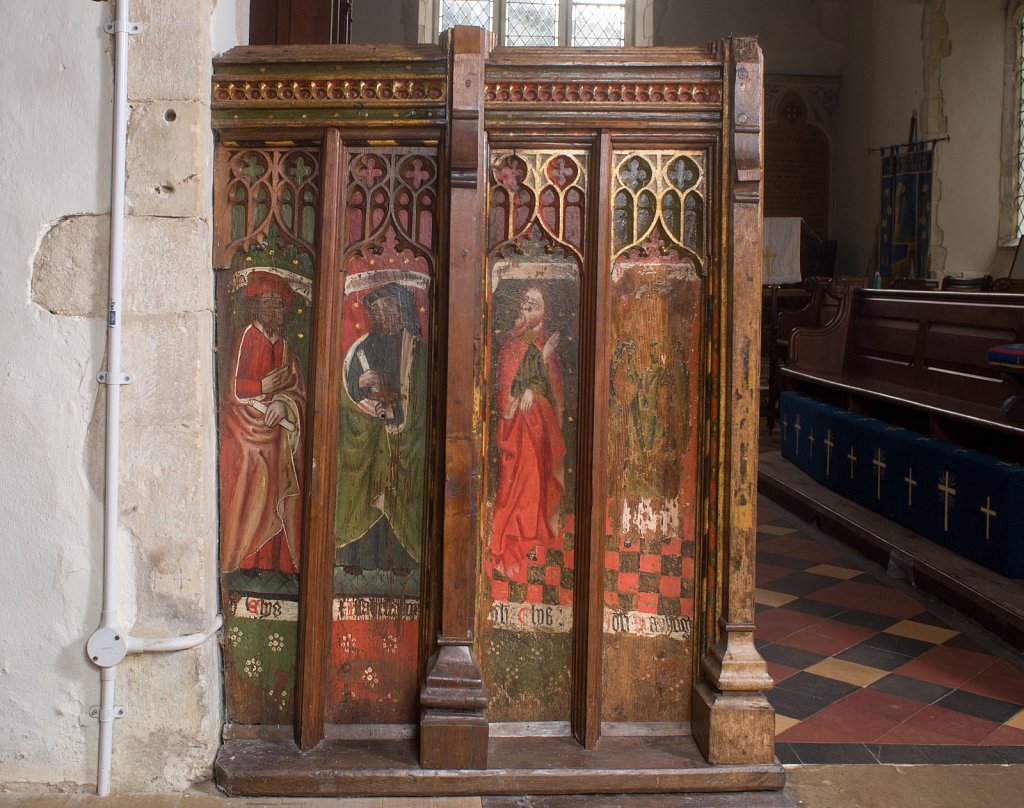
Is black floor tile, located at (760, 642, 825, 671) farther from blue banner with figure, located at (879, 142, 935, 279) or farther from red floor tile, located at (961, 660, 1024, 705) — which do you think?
blue banner with figure, located at (879, 142, 935, 279)

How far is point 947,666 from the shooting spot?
12.0ft

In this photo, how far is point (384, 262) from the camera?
262 cm

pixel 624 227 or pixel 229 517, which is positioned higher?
pixel 624 227

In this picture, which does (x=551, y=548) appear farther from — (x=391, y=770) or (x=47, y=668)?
(x=47, y=668)

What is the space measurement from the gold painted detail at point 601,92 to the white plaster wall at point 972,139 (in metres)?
10.8

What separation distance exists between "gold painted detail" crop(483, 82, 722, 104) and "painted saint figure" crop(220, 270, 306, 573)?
75 cm

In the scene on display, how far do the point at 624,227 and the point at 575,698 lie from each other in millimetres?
A: 1222

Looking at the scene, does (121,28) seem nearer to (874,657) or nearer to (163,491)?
(163,491)

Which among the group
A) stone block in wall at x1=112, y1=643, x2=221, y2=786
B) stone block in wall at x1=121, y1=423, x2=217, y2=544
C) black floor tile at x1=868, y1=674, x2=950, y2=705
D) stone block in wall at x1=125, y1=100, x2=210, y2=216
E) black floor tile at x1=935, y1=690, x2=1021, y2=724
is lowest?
black floor tile at x1=868, y1=674, x2=950, y2=705

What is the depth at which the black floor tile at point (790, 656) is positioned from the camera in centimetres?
364

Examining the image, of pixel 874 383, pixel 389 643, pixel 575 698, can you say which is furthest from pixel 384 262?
pixel 874 383

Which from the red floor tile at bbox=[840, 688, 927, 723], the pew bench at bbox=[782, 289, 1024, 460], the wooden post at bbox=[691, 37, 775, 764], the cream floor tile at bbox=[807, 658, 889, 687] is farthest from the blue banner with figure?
the wooden post at bbox=[691, 37, 775, 764]

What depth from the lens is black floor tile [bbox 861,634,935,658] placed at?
3.81m

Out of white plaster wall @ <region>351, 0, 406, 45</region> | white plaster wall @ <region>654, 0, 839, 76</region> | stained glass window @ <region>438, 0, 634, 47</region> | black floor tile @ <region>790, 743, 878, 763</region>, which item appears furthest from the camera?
white plaster wall @ <region>654, 0, 839, 76</region>
